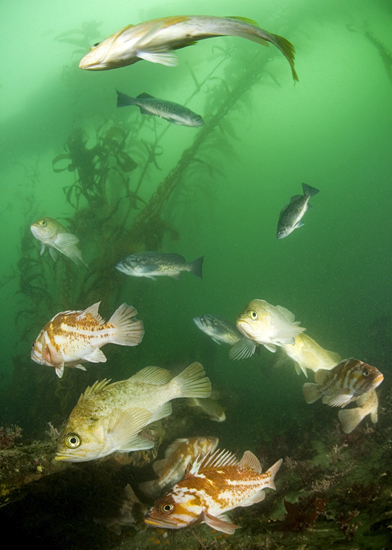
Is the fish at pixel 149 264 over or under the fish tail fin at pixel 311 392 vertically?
over

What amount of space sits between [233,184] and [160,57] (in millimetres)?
48242

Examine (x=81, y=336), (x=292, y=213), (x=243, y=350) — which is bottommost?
(x=243, y=350)

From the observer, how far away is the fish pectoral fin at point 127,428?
2297 millimetres

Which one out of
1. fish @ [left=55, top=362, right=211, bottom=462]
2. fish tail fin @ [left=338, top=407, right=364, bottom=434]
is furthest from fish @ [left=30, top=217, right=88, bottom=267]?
fish tail fin @ [left=338, top=407, right=364, bottom=434]

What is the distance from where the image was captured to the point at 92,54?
4.72 feet

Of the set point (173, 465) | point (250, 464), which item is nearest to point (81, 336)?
point (250, 464)

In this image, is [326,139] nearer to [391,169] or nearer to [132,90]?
[391,169]

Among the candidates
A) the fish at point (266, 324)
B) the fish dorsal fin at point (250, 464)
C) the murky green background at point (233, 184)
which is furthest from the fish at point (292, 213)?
the murky green background at point (233, 184)

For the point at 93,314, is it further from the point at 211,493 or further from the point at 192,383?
the point at 211,493

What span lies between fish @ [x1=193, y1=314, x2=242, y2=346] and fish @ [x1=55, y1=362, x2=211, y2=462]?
2234 mm

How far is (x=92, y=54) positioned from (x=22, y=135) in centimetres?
2834

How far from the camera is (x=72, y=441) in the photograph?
2.22 metres

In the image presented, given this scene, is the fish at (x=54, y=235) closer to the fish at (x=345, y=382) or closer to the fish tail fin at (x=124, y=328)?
the fish tail fin at (x=124, y=328)

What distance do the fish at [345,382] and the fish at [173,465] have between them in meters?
1.60
